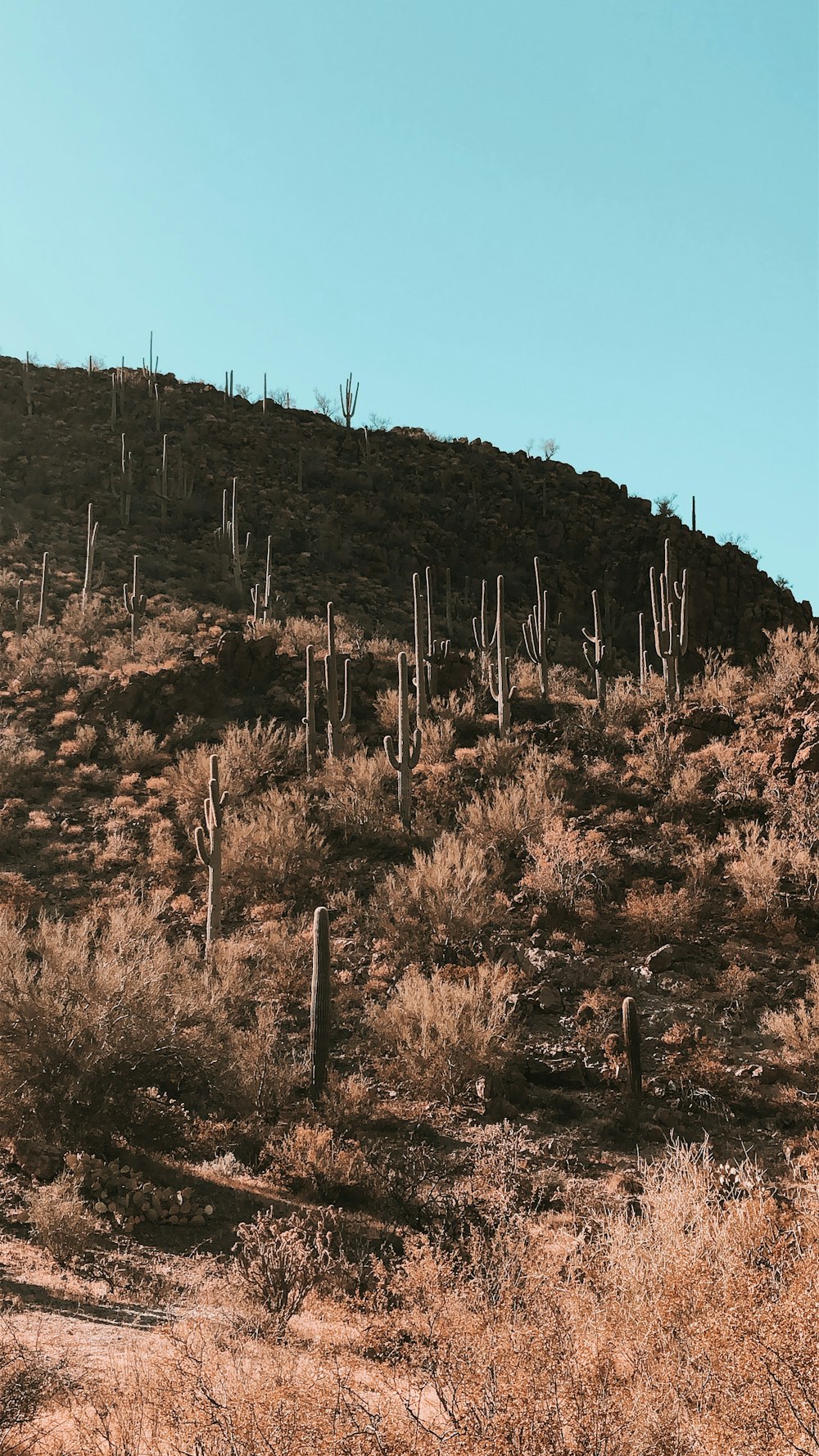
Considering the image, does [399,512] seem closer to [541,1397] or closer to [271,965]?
[271,965]

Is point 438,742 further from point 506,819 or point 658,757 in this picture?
point 658,757

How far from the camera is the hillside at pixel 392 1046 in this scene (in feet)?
15.3

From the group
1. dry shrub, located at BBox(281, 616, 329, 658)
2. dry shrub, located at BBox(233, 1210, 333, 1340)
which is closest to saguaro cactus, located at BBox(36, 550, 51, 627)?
dry shrub, located at BBox(281, 616, 329, 658)

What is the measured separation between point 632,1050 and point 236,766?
36.4 feet

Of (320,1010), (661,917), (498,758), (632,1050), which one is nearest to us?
(632,1050)

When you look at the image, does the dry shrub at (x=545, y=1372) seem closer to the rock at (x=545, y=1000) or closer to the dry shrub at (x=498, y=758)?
the rock at (x=545, y=1000)

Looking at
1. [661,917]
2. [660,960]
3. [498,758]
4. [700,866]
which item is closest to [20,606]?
[498,758]

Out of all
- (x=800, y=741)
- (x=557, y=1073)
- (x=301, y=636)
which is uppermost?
(x=301, y=636)

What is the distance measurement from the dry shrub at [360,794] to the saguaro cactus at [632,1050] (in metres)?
7.20

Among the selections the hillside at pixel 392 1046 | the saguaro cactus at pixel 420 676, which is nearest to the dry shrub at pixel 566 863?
the hillside at pixel 392 1046

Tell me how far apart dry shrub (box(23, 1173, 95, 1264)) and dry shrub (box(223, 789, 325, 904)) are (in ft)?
26.4

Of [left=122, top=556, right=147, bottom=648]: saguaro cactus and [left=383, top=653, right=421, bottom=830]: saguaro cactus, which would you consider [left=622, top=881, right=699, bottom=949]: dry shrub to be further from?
[left=122, top=556, right=147, bottom=648]: saguaro cactus

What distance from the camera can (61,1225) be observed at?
7773 mm

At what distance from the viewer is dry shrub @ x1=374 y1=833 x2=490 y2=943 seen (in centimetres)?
1448
